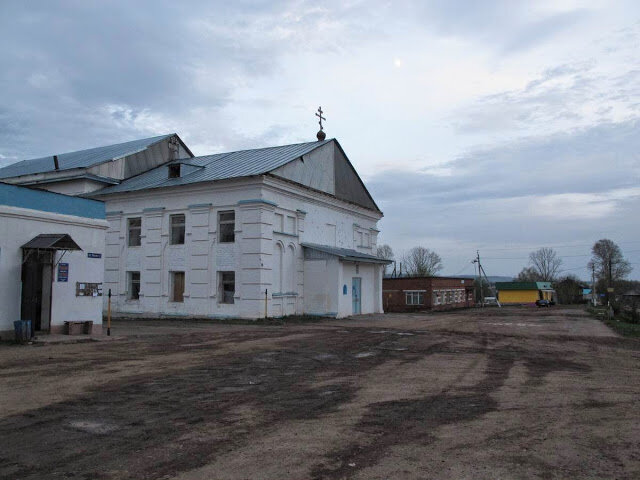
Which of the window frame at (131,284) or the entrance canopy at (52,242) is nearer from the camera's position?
the entrance canopy at (52,242)

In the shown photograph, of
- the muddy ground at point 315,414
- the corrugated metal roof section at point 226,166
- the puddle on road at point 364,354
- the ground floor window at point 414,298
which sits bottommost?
the muddy ground at point 315,414

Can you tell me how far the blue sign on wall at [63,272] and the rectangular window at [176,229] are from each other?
1181 centimetres

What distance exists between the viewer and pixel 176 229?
29.7 meters

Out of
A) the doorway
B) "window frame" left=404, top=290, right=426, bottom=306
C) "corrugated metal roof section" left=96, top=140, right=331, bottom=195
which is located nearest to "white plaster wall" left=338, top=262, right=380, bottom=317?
"corrugated metal roof section" left=96, top=140, right=331, bottom=195

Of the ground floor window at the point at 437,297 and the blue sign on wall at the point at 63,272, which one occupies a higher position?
the blue sign on wall at the point at 63,272

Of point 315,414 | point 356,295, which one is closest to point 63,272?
point 315,414

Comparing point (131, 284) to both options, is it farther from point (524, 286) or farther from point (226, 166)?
point (524, 286)

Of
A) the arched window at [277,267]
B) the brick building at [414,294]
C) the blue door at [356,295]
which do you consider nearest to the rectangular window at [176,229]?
the arched window at [277,267]

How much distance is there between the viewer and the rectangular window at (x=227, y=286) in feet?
90.2

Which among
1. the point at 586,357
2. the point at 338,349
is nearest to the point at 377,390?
the point at 338,349

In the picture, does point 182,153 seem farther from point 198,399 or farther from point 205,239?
point 198,399

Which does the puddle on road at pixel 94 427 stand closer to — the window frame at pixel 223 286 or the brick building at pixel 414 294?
the window frame at pixel 223 286

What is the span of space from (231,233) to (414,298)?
2943 centimetres

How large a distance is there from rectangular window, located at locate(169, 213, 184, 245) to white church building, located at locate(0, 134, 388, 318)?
0.06 m
